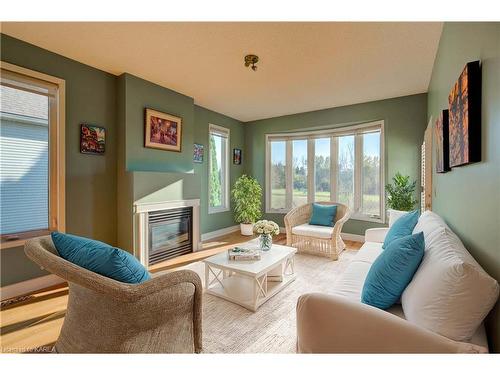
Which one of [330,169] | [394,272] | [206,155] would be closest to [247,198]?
[206,155]

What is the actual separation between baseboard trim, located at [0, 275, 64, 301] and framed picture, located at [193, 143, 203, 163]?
274 centimetres

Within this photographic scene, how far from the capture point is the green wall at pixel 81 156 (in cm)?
248

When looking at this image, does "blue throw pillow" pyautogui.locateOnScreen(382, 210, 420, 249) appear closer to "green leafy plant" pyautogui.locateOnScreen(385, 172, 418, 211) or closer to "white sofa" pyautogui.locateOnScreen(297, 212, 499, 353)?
"white sofa" pyautogui.locateOnScreen(297, 212, 499, 353)

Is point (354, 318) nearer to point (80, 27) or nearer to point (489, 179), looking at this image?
point (489, 179)

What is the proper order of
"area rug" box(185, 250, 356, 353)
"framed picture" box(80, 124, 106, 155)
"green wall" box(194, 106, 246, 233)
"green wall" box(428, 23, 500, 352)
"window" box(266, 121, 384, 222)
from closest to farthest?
"green wall" box(428, 23, 500, 352) < "area rug" box(185, 250, 356, 353) < "framed picture" box(80, 124, 106, 155) < "window" box(266, 121, 384, 222) < "green wall" box(194, 106, 246, 233)

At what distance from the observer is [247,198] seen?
206 inches

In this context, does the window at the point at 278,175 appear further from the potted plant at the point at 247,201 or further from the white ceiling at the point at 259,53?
the white ceiling at the point at 259,53

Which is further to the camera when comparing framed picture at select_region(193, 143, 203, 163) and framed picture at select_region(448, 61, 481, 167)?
framed picture at select_region(193, 143, 203, 163)

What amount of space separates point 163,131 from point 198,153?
106 cm

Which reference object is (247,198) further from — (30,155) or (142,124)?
(30,155)

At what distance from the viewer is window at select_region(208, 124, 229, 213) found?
506cm

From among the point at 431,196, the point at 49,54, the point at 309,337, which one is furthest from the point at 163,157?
the point at 431,196

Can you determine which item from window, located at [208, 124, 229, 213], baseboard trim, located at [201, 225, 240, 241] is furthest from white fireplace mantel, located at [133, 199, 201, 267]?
window, located at [208, 124, 229, 213]

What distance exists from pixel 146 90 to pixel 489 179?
3.76 metres
